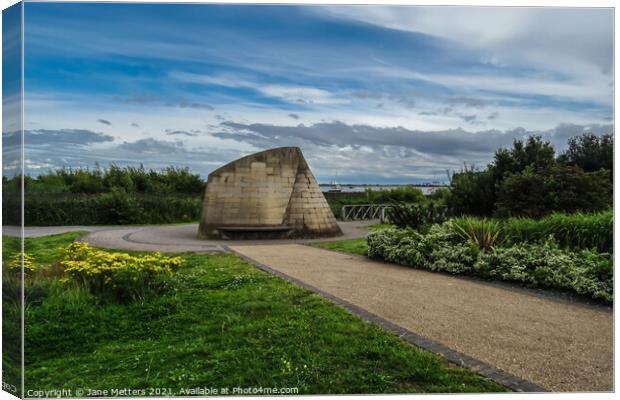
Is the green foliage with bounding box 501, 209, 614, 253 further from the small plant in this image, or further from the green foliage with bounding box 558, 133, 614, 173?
the green foliage with bounding box 558, 133, 614, 173

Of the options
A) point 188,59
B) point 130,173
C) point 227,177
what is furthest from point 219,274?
point 227,177

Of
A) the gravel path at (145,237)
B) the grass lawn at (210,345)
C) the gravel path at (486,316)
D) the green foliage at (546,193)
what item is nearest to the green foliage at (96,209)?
the gravel path at (145,237)

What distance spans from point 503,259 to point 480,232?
1.46 metres

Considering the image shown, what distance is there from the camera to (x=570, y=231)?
32.9ft

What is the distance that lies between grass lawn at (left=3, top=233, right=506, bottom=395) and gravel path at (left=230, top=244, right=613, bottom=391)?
1.84 feet

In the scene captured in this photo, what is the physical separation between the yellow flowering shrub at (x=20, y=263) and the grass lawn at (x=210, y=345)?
12 centimetres

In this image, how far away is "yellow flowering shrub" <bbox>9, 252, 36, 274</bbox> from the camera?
507cm

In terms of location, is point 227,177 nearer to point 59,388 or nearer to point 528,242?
point 528,242

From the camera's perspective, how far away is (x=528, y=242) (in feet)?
34.6

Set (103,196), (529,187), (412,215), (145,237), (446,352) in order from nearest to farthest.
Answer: (446,352), (103,196), (145,237), (412,215), (529,187)

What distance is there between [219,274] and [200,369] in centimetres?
226

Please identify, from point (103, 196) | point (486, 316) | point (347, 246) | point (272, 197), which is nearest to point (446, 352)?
point (486, 316)

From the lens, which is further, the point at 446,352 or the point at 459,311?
the point at 459,311

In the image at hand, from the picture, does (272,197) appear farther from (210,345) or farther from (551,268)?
(210,345)
